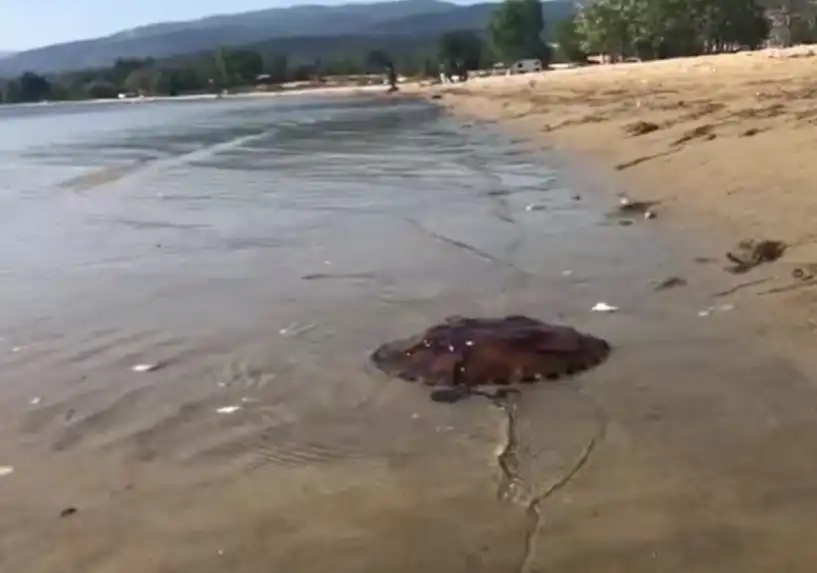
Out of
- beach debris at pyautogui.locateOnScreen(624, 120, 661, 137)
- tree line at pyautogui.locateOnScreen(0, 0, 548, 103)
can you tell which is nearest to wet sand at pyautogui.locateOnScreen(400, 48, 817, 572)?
beach debris at pyautogui.locateOnScreen(624, 120, 661, 137)

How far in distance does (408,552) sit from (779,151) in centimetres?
866

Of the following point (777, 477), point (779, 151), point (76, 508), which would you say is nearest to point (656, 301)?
point (777, 477)

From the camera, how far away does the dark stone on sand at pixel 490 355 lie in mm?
4758

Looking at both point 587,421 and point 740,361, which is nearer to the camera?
point 587,421

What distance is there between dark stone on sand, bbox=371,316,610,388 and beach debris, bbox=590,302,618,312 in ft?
2.18

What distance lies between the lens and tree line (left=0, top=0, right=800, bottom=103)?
68125 millimetres

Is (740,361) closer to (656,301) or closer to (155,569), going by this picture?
(656,301)

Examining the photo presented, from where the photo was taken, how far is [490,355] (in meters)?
4.86

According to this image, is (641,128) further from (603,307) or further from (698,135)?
(603,307)

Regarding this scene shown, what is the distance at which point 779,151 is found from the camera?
34.9 feet

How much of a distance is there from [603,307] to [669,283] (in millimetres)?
682

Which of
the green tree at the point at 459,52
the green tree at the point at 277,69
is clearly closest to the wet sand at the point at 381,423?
the green tree at the point at 459,52

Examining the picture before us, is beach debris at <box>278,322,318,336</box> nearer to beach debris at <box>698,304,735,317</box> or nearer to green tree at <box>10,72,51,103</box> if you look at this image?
beach debris at <box>698,304,735,317</box>

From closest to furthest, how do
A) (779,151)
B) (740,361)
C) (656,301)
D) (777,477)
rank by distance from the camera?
1. (777,477)
2. (740,361)
3. (656,301)
4. (779,151)
